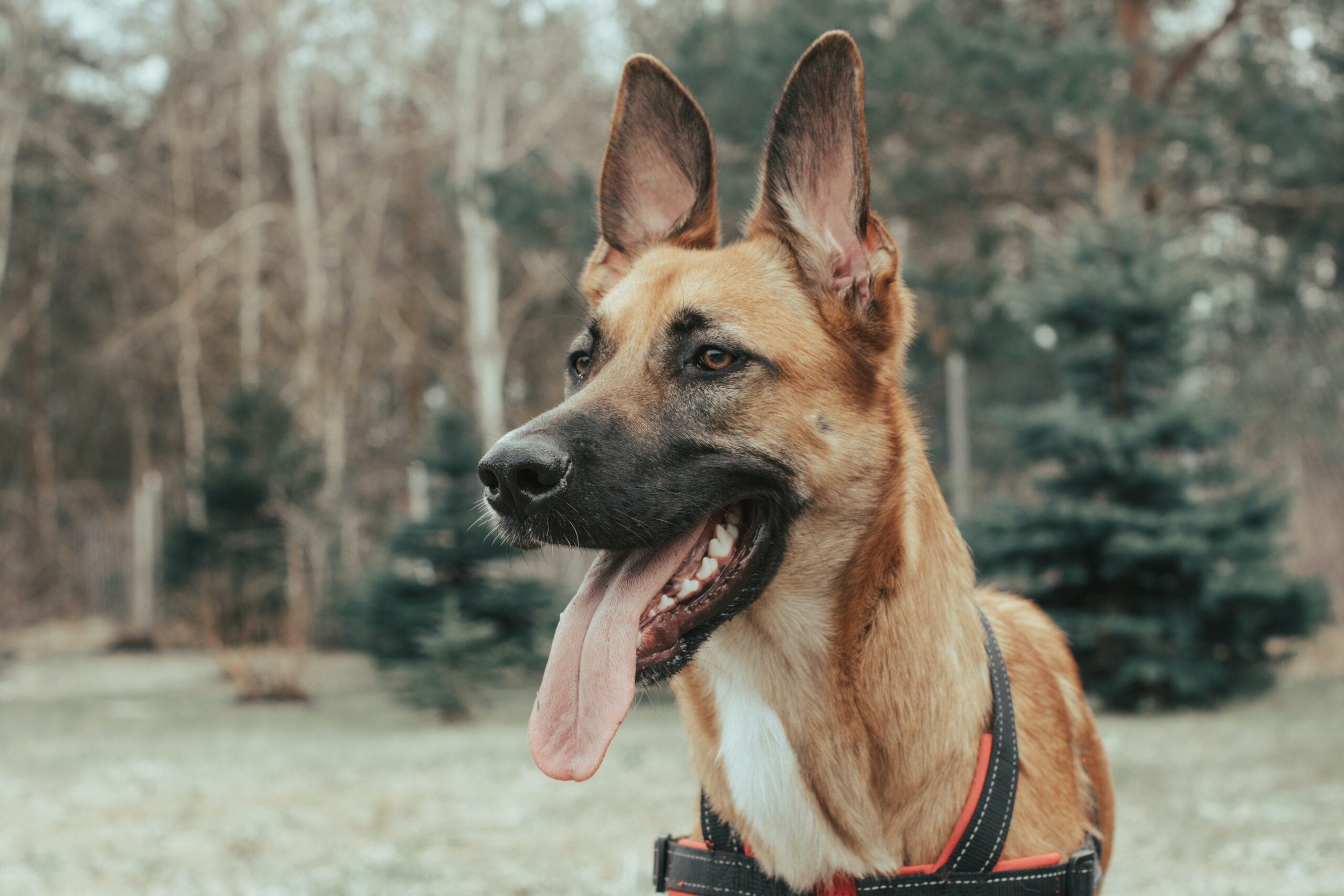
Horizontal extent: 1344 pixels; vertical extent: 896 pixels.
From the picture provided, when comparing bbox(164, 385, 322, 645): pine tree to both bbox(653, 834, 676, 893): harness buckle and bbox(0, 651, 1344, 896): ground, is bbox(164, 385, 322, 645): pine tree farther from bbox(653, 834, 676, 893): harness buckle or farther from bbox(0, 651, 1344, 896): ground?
bbox(653, 834, 676, 893): harness buckle

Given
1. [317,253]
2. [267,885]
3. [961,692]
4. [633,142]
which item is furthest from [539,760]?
[317,253]

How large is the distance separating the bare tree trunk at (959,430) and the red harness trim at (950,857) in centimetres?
978

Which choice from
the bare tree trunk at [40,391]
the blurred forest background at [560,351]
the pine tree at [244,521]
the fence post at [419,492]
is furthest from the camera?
the bare tree trunk at [40,391]

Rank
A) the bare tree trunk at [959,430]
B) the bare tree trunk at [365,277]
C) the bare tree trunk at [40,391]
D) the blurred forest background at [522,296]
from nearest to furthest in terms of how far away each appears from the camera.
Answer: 1. the blurred forest background at [522,296]
2. the bare tree trunk at [959,430]
3. the bare tree trunk at [40,391]
4. the bare tree trunk at [365,277]

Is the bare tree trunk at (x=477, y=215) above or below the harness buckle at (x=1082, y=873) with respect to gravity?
above

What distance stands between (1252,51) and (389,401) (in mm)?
20212

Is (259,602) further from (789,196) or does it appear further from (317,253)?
(789,196)

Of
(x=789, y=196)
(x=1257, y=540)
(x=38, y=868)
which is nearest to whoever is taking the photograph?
(x=789, y=196)

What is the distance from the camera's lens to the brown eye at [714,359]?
229cm

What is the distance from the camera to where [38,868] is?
509 cm

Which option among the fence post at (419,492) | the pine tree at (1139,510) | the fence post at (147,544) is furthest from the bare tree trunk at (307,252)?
the pine tree at (1139,510)

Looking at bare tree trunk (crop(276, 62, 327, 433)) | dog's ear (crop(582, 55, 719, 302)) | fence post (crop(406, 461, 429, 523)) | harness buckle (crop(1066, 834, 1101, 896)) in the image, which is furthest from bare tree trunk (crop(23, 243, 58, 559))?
harness buckle (crop(1066, 834, 1101, 896))

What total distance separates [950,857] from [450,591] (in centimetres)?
859

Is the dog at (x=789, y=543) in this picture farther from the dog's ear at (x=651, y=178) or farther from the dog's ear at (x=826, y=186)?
the dog's ear at (x=651, y=178)
